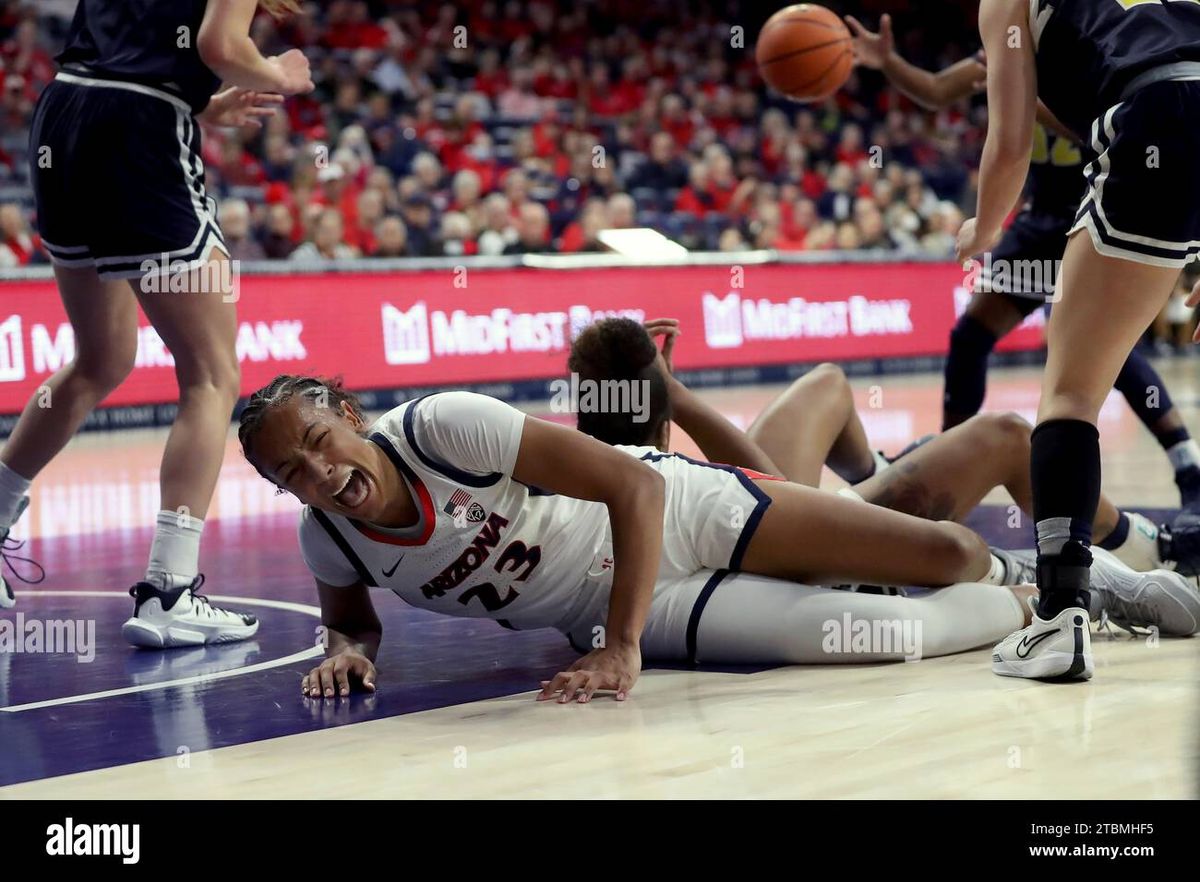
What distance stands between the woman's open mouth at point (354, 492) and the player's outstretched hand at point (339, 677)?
45 centimetres

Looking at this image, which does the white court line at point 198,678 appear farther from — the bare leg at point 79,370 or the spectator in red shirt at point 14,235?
the spectator in red shirt at point 14,235

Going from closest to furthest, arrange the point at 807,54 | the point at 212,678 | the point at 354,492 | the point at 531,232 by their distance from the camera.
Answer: the point at 354,492 < the point at 212,678 < the point at 807,54 < the point at 531,232

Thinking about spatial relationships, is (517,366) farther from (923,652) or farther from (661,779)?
(661,779)

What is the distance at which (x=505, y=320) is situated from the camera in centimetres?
1318

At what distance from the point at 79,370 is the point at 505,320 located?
27.7 feet

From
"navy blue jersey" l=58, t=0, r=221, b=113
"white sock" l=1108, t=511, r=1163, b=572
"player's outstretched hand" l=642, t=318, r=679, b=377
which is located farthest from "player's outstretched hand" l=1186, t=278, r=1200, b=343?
"navy blue jersey" l=58, t=0, r=221, b=113

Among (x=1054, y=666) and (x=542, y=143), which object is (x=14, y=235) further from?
(x=1054, y=666)

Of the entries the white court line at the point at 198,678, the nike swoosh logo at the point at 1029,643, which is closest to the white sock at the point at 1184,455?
the nike swoosh logo at the point at 1029,643

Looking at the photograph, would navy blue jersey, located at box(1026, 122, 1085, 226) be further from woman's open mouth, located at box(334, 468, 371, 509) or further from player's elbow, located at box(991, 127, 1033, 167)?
woman's open mouth, located at box(334, 468, 371, 509)

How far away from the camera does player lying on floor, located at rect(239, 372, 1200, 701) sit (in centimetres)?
345

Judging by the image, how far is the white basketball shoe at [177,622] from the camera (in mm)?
4309

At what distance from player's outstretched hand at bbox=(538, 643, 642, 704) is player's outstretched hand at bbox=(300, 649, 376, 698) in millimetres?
447

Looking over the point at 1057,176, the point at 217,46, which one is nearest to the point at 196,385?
the point at 217,46

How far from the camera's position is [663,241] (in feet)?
49.3
